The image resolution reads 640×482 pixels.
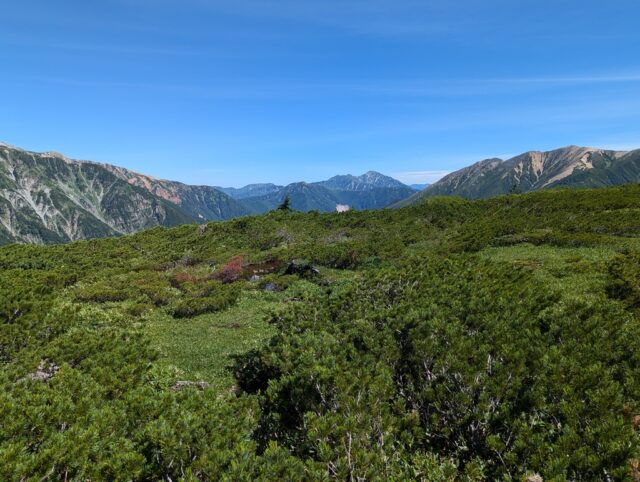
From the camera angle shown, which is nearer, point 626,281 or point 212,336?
point 626,281

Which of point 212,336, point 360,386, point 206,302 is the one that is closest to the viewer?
point 360,386

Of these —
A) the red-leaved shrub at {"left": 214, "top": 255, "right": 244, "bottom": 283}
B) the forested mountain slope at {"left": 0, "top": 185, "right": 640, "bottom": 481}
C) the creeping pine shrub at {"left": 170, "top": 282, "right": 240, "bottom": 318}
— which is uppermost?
the forested mountain slope at {"left": 0, "top": 185, "right": 640, "bottom": 481}

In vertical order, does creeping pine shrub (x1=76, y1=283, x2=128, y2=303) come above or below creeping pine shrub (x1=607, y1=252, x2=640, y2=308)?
below

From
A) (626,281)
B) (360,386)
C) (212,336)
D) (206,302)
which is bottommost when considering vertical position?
(212,336)

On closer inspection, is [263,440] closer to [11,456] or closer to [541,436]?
[11,456]

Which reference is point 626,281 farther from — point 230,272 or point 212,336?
point 230,272

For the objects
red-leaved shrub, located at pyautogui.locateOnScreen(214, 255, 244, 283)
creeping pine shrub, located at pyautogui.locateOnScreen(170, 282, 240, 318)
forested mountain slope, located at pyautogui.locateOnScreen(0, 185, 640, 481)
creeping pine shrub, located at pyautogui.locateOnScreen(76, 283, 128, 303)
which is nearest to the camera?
forested mountain slope, located at pyautogui.locateOnScreen(0, 185, 640, 481)

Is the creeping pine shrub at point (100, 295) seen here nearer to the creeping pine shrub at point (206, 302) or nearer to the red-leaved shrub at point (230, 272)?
the creeping pine shrub at point (206, 302)

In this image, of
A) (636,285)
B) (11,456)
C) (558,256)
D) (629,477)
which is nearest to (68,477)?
(11,456)

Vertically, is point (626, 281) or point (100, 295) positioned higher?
point (626, 281)

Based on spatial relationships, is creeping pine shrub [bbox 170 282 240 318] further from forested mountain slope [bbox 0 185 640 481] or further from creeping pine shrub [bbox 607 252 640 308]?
creeping pine shrub [bbox 607 252 640 308]

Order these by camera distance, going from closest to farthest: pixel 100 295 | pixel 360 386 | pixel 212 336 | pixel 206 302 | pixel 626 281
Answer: pixel 360 386
pixel 626 281
pixel 212 336
pixel 206 302
pixel 100 295

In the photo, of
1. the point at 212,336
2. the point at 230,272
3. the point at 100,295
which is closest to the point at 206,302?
the point at 212,336

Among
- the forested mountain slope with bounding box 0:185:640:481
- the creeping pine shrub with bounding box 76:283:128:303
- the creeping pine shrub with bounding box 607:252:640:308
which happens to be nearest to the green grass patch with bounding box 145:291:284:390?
the forested mountain slope with bounding box 0:185:640:481
